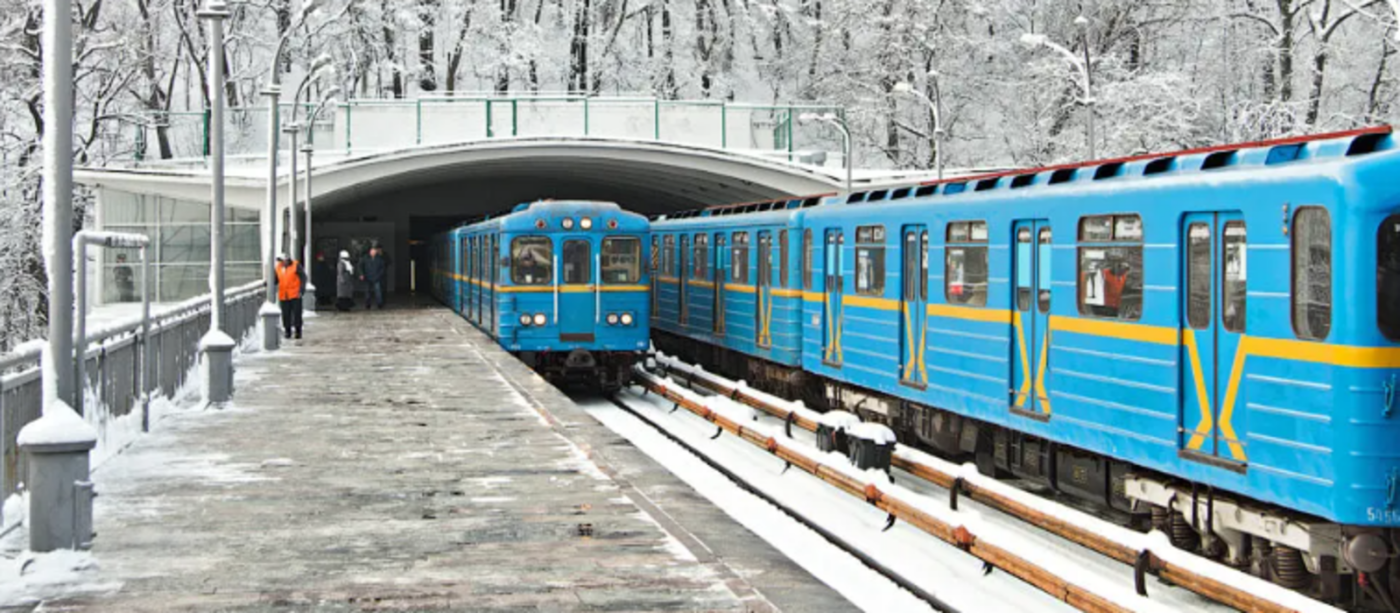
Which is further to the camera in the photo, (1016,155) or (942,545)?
(1016,155)

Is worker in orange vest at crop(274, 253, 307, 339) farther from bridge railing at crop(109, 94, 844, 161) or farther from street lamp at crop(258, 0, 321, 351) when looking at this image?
bridge railing at crop(109, 94, 844, 161)

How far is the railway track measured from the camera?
903 centimetres

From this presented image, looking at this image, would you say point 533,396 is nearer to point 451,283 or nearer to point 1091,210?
point 1091,210

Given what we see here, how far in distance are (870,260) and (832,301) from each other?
1.52 meters

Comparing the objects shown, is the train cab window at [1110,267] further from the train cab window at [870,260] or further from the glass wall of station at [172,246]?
the glass wall of station at [172,246]

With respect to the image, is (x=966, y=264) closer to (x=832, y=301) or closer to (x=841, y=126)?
(x=832, y=301)

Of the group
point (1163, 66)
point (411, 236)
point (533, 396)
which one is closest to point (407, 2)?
point (411, 236)

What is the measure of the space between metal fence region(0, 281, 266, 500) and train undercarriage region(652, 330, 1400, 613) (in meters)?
7.29

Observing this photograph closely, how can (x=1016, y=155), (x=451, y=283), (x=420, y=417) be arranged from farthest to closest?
(x=1016, y=155), (x=451, y=283), (x=420, y=417)

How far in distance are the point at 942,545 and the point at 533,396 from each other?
7925 millimetres

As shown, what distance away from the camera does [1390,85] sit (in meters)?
49.0

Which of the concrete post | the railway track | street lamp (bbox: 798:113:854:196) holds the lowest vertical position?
the railway track

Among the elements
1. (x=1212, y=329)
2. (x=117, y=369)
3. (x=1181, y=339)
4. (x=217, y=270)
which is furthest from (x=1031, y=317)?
(x=217, y=270)

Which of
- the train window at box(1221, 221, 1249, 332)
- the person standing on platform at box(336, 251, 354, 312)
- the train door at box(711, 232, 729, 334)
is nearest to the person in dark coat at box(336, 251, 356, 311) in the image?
the person standing on platform at box(336, 251, 354, 312)
